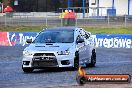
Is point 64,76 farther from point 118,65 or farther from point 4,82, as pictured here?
point 118,65

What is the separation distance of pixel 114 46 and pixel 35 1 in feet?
120

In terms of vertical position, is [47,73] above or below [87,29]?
above

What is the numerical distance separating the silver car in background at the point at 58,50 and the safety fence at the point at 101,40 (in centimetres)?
1202

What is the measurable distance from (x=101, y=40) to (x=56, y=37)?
1444cm

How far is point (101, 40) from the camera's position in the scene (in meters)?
34.8

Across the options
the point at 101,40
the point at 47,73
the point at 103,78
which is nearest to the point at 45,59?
the point at 47,73

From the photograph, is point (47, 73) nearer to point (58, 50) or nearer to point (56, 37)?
point (58, 50)

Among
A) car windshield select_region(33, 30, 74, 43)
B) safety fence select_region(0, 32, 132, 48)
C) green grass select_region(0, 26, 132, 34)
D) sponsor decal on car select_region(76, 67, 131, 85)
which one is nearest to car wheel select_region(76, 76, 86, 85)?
sponsor decal on car select_region(76, 67, 131, 85)

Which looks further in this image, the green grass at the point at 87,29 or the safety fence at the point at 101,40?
the green grass at the point at 87,29

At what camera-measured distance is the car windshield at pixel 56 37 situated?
20391 mm

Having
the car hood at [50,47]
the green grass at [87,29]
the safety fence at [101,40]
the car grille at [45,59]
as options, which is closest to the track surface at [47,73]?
the car grille at [45,59]

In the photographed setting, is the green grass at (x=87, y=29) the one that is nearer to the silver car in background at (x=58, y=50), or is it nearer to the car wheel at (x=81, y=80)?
the silver car in background at (x=58, y=50)

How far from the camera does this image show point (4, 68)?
70.5 ft

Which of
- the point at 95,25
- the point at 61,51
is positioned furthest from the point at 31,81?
the point at 95,25
